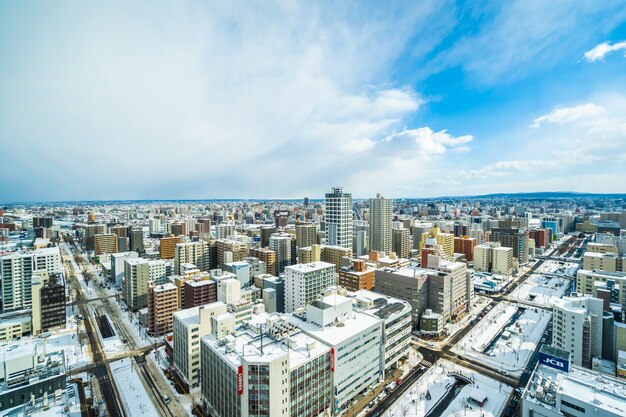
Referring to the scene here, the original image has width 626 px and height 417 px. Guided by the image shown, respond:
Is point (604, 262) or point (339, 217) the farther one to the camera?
point (339, 217)

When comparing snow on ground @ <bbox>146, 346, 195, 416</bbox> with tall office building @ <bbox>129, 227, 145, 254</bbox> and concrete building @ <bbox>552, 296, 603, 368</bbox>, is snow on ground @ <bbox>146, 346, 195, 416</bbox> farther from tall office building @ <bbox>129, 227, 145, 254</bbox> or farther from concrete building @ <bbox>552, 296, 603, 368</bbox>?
tall office building @ <bbox>129, 227, 145, 254</bbox>

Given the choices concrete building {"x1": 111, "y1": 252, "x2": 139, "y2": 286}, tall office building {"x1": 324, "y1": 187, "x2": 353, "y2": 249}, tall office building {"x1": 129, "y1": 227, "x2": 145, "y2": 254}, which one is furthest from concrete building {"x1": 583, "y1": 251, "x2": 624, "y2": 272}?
tall office building {"x1": 129, "y1": 227, "x2": 145, "y2": 254}

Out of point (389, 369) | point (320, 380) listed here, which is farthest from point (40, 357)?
point (389, 369)

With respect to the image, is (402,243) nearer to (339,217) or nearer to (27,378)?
(339,217)

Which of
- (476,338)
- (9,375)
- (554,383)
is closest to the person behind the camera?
(554,383)

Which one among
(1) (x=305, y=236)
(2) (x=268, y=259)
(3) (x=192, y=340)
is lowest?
(3) (x=192, y=340)

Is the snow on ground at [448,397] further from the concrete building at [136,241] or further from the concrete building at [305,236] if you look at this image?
the concrete building at [136,241]

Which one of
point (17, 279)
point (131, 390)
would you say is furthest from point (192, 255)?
point (131, 390)

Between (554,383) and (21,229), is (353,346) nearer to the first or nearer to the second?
(554,383)
